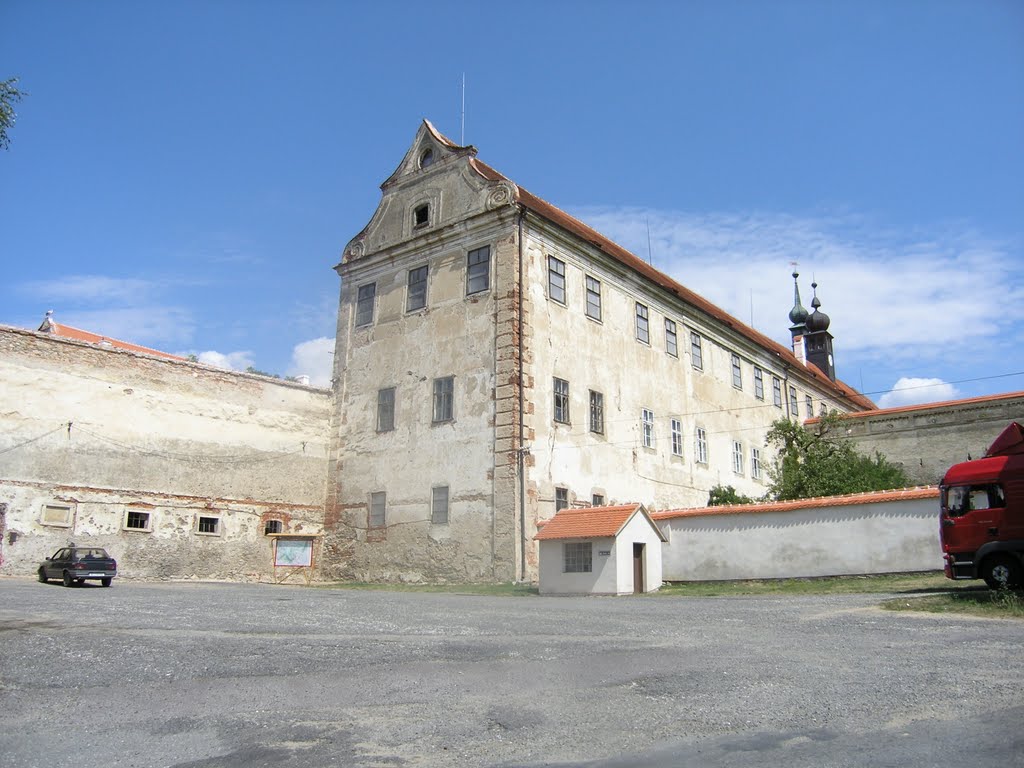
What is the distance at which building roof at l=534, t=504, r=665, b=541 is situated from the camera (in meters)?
20.1

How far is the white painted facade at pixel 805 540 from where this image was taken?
763 inches

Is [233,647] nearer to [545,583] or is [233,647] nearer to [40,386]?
[545,583]

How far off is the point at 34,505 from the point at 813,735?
24.5 m

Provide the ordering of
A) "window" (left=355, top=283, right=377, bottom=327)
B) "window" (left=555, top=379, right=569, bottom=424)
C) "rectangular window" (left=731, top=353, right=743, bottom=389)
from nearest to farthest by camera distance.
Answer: "window" (left=555, top=379, right=569, bottom=424) < "window" (left=355, top=283, right=377, bottom=327) < "rectangular window" (left=731, top=353, right=743, bottom=389)

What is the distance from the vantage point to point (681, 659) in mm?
8570

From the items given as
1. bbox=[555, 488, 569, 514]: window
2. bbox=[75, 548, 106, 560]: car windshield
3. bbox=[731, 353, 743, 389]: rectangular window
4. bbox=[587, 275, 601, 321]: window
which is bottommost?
bbox=[75, 548, 106, 560]: car windshield

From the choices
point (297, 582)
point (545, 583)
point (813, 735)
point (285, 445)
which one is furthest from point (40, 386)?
point (813, 735)

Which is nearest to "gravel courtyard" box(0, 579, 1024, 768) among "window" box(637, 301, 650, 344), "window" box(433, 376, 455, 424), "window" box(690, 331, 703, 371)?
"window" box(433, 376, 455, 424)

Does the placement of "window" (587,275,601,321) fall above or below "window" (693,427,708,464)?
above

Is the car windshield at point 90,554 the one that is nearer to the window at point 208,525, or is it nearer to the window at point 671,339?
the window at point 208,525

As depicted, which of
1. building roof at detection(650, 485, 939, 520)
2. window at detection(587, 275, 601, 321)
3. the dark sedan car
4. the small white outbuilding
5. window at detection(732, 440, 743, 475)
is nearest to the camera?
building roof at detection(650, 485, 939, 520)

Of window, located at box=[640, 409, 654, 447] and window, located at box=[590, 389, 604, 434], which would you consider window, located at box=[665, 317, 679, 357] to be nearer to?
window, located at box=[640, 409, 654, 447]

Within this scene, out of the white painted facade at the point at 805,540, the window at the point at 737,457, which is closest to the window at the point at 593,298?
the white painted facade at the point at 805,540

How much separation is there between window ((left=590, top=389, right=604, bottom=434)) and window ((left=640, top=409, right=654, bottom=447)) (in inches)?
94.1
